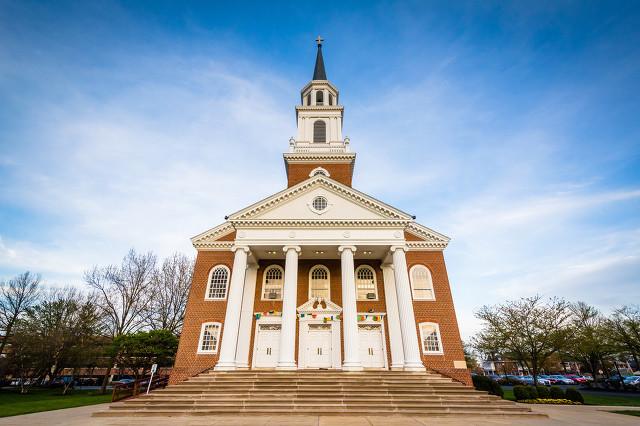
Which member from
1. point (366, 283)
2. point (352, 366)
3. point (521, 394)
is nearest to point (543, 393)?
point (521, 394)

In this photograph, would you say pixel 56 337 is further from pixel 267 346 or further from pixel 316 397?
pixel 316 397

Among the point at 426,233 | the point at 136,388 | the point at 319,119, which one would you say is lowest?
the point at 136,388

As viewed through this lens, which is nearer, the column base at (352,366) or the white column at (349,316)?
the column base at (352,366)

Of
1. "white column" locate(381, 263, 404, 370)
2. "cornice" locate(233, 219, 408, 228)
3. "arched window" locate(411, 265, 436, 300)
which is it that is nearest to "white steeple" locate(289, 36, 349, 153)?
"cornice" locate(233, 219, 408, 228)

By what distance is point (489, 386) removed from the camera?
2206cm

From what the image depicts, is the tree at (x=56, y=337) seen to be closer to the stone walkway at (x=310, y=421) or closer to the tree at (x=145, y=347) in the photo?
the tree at (x=145, y=347)

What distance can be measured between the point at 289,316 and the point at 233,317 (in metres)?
3.23

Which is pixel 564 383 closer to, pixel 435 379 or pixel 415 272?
pixel 415 272

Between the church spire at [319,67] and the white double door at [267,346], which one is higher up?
the church spire at [319,67]

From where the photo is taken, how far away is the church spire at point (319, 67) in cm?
3575

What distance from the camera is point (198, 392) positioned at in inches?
579

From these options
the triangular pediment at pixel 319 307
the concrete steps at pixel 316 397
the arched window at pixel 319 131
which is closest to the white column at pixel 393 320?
the triangular pediment at pixel 319 307

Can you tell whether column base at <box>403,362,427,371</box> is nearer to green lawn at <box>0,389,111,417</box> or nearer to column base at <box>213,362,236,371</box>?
column base at <box>213,362,236,371</box>

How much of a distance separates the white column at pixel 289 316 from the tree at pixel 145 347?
36.5ft
